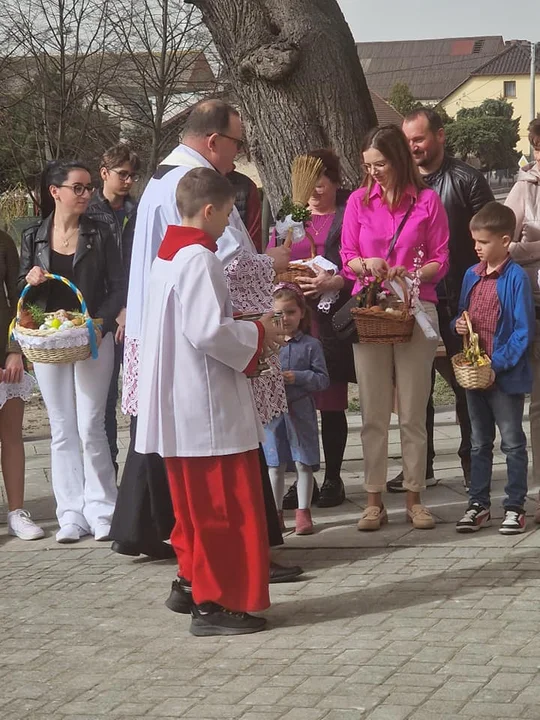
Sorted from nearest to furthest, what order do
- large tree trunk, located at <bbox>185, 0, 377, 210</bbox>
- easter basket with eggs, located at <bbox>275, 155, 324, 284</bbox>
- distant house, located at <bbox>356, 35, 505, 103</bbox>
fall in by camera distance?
easter basket with eggs, located at <bbox>275, 155, 324, 284</bbox>
large tree trunk, located at <bbox>185, 0, 377, 210</bbox>
distant house, located at <bbox>356, 35, 505, 103</bbox>

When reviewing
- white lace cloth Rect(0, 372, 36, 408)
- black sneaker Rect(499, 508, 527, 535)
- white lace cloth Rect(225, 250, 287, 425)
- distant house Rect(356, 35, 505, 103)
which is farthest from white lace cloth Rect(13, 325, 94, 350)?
distant house Rect(356, 35, 505, 103)

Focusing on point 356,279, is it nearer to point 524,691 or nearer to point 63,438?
point 63,438

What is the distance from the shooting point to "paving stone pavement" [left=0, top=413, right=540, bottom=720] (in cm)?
441

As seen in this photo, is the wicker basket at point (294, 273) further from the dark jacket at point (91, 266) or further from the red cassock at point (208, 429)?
the red cassock at point (208, 429)

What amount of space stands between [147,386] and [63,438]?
2.20 metres

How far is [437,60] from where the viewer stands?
142 m

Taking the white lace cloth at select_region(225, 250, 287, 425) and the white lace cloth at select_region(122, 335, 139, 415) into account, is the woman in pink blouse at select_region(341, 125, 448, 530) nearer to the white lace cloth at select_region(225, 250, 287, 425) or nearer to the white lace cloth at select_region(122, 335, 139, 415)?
the white lace cloth at select_region(225, 250, 287, 425)

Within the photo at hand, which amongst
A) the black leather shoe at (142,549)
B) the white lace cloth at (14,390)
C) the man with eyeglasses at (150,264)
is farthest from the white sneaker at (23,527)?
the man with eyeglasses at (150,264)

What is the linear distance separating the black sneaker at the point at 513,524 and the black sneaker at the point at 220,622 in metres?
1.78

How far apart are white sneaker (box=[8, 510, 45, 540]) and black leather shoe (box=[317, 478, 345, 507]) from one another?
65.1 inches

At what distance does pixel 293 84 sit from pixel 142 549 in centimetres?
462

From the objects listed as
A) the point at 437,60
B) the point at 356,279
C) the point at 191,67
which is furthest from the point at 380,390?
the point at 437,60

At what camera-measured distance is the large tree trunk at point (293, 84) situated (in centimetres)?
980

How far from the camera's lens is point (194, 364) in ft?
17.1
